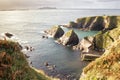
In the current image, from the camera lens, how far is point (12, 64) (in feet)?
62.1

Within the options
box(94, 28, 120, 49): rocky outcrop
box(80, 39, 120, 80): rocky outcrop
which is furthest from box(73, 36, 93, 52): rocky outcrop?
box(80, 39, 120, 80): rocky outcrop

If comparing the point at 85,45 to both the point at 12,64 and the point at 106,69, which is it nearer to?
the point at 106,69

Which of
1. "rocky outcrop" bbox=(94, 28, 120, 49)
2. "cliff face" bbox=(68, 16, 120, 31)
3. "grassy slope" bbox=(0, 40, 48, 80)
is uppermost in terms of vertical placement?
"cliff face" bbox=(68, 16, 120, 31)

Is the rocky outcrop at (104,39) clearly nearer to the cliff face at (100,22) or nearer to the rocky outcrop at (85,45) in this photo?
the rocky outcrop at (85,45)

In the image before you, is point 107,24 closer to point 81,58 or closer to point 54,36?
point 54,36

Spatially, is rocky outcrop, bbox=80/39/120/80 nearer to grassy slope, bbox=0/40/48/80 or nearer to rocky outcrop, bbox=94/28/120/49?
grassy slope, bbox=0/40/48/80

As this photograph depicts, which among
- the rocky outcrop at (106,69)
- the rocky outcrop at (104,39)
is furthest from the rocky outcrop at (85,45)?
the rocky outcrop at (106,69)

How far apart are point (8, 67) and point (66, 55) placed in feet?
275

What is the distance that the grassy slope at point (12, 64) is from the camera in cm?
1780

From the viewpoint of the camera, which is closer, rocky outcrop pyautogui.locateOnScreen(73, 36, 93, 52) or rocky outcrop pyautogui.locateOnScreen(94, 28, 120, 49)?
rocky outcrop pyautogui.locateOnScreen(94, 28, 120, 49)

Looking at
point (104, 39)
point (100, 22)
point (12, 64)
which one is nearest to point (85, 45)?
point (104, 39)

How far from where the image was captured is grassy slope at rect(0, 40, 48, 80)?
1780 centimetres

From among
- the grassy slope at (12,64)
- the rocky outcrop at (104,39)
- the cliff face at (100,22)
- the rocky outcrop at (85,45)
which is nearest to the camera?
the grassy slope at (12,64)

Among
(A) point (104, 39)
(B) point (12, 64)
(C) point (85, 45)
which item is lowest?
Answer: (B) point (12, 64)
